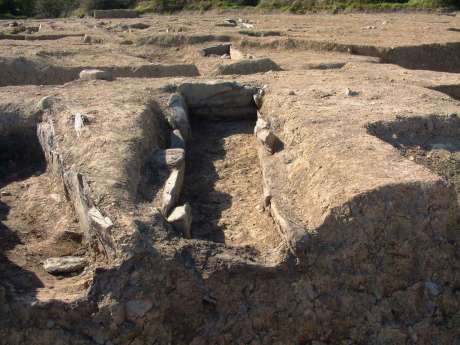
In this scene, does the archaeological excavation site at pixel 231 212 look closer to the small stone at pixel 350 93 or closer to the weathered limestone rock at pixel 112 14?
the small stone at pixel 350 93

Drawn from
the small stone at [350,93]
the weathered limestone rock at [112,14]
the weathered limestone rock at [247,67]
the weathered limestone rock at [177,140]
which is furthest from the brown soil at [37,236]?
the weathered limestone rock at [112,14]

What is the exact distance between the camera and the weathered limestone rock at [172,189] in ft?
12.9

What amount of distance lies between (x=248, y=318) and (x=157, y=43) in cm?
699

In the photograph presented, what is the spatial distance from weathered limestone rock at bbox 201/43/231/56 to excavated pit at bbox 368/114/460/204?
189 inches

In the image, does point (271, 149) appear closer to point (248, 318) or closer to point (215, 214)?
point (215, 214)

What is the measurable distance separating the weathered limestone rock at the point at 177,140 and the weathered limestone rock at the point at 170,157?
32 centimetres

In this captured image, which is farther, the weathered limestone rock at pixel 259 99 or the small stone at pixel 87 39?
the small stone at pixel 87 39

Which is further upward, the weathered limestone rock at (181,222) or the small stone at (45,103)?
the small stone at (45,103)

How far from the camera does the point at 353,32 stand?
10406 millimetres

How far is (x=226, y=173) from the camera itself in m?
4.82

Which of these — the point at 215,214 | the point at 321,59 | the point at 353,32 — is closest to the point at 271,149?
the point at 215,214

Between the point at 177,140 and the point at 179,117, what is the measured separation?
0.36 meters

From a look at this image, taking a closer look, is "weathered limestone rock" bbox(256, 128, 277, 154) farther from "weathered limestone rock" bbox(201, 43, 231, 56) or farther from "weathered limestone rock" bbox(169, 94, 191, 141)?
"weathered limestone rock" bbox(201, 43, 231, 56)

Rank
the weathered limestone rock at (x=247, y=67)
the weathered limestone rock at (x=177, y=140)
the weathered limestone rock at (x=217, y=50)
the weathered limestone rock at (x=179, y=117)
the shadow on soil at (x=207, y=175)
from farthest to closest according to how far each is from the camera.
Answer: the weathered limestone rock at (x=217, y=50) < the weathered limestone rock at (x=247, y=67) < the weathered limestone rock at (x=179, y=117) < the weathered limestone rock at (x=177, y=140) < the shadow on soil at (x=207, y=175)
